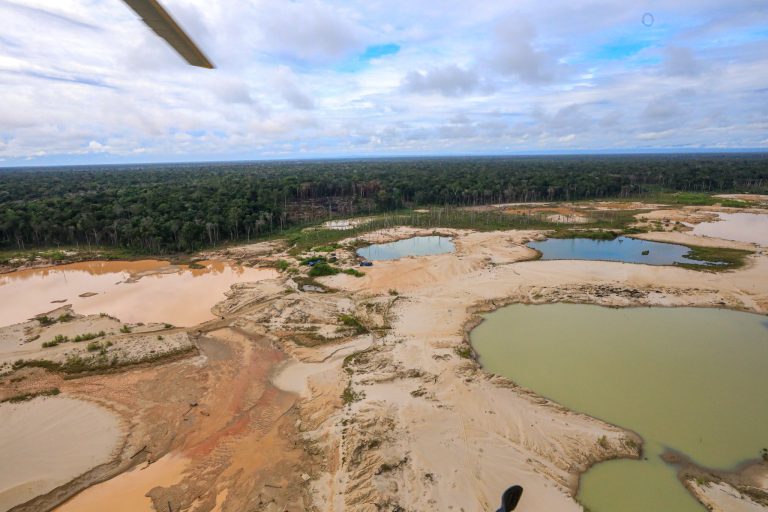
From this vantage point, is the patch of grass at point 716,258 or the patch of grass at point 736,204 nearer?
the patch of grass at point 716,258

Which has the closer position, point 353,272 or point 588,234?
point 353,272

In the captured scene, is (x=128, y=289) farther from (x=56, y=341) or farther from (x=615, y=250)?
(x=615, y=250)

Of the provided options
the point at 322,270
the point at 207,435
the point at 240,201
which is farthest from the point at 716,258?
the point at 240,201

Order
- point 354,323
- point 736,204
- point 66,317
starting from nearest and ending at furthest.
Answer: point 354,323
point 66,317
point 736,204

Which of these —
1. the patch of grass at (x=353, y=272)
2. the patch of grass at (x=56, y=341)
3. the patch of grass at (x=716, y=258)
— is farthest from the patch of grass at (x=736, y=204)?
the patch of grass at (x=56, y=341)

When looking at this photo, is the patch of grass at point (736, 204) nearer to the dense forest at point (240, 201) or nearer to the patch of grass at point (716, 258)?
the dense forest at point (240, 201)

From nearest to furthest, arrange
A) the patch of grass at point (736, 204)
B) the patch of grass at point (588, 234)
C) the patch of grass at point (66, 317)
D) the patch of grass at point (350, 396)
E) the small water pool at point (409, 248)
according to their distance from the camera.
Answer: the patch of grass at point (350, 396), the patch of grass at point (66, 317), the small water pool at point (409, 248), the patch of grass at point (588, 234), the patch of grass at point (736, 204)

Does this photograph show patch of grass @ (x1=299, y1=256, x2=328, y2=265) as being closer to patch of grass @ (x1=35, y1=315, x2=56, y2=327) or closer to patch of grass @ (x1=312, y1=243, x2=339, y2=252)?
patch of grass @ (x1=312, y1=243, x2=339, y2=252)
